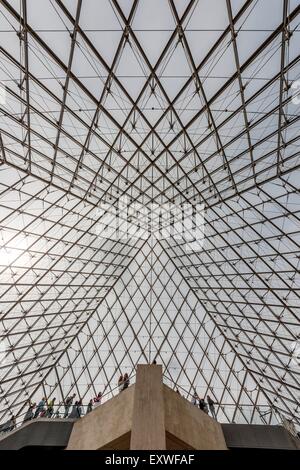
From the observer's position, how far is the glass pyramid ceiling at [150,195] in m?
10.4

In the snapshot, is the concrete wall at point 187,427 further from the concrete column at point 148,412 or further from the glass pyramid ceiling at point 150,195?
the glass pyramid ceiling at point 150,195

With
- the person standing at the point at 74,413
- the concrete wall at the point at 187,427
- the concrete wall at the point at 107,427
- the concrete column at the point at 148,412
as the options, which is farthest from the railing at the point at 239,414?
the concrete column at the point at 148,412

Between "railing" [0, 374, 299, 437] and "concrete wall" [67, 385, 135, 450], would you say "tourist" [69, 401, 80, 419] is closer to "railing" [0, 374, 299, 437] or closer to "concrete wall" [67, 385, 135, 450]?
"railing" [0, 374, 299, 437]

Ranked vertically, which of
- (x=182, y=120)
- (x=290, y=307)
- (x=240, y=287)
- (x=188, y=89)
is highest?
(x=182, y=120)

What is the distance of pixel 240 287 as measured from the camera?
1040 inches

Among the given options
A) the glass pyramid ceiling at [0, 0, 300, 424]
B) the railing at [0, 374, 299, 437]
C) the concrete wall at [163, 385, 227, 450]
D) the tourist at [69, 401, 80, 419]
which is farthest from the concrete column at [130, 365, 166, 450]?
the glass pyramid ceiling at [0, 0, 300, 424]

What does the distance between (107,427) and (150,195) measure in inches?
817

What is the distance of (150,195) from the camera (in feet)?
87.0

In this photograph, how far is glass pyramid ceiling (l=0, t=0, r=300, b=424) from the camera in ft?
34.1

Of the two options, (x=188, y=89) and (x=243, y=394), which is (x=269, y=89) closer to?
(x=188, y=89)

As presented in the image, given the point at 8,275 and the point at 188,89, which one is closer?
the point at 188,89

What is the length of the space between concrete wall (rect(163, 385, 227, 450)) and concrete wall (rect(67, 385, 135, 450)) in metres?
1.52

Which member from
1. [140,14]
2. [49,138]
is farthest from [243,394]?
[140,14]
